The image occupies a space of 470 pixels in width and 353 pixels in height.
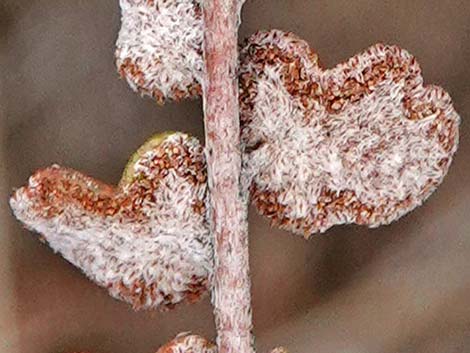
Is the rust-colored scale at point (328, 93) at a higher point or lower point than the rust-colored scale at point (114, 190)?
higher

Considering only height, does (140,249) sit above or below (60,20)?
below

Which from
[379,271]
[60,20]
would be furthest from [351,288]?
[60,20]

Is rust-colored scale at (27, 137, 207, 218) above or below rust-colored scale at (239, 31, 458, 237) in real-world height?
below

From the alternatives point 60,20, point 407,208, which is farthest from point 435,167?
point 60,20

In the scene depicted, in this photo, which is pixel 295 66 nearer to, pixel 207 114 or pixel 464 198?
pixel 207 114
